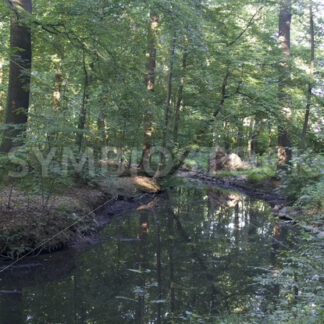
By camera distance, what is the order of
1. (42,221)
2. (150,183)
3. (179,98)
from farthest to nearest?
(179,98)
(150,183)
(42,221)

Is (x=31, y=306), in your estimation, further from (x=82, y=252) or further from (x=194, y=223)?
(x=194, y=223)

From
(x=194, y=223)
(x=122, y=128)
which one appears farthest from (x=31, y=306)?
(x=122, y=128)

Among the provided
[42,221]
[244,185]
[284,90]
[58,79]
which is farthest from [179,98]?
[42,221]

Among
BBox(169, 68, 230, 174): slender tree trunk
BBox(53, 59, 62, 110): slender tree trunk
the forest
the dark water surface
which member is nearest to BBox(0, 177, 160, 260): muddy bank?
the forest

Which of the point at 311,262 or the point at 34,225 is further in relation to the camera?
the point at 34,225

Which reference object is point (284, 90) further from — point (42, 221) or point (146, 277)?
point (42, 221)

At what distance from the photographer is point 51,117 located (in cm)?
681

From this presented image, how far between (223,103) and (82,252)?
29.3 feet

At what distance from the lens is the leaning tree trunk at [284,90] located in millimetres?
12136

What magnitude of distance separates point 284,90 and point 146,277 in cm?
947

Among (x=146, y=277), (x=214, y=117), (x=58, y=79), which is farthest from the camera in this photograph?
(x=214, y=117)

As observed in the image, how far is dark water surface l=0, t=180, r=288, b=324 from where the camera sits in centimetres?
433

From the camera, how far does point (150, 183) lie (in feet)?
44.5

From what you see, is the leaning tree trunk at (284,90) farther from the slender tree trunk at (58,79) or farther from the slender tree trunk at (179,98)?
the slender tree trunk at (58,79)
